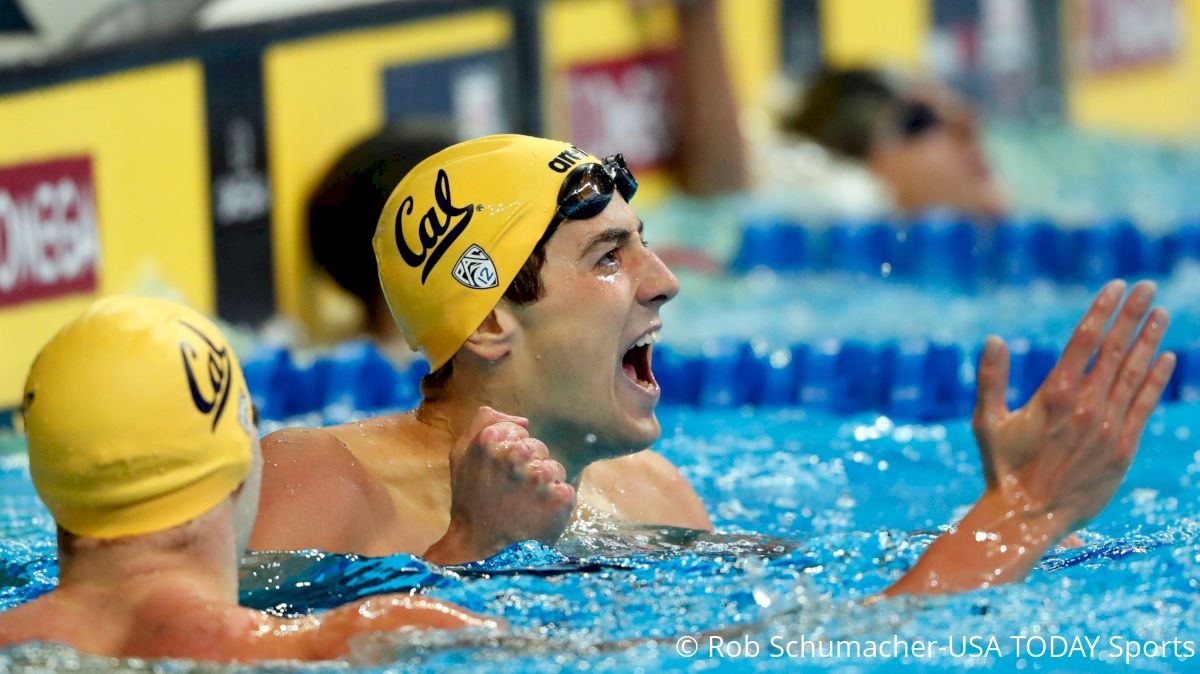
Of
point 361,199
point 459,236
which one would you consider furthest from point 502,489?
point 361,199

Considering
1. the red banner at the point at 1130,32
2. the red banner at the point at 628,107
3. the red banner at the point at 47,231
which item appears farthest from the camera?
the red banner at the point at 1130,32

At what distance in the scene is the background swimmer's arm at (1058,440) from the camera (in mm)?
2262

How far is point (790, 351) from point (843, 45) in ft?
11.9

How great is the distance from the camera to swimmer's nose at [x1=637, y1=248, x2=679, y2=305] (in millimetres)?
2818

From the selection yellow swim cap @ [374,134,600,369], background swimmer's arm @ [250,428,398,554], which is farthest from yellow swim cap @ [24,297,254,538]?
yellow swim cap @ [374,134,600,369]

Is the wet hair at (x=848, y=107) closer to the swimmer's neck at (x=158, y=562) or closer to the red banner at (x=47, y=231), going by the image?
the red banner at (x=47, y=231)

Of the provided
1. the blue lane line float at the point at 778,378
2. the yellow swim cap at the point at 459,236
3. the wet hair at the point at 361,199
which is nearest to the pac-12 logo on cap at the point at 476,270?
the yellow swim cap at the point at 459,236

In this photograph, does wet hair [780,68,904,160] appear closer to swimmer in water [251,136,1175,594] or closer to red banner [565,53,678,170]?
red banner [565,53,678,170]

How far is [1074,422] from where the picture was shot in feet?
7.40

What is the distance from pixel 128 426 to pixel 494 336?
0.84m

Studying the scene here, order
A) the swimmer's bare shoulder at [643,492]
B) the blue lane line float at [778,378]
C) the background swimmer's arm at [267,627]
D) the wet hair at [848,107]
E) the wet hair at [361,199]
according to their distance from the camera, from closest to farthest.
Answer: the background swimmer's arm at [267,627]
the swimmer's bare shoulder at [643,492]
the blue lane line float at [778,378]
the wet hair at [361,199]
the wet hair at [848,107]

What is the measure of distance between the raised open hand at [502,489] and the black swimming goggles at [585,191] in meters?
0.46

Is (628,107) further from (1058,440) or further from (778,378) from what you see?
(1058,440)

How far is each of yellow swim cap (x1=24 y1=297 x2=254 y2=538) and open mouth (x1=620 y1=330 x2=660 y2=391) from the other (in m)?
0.92
